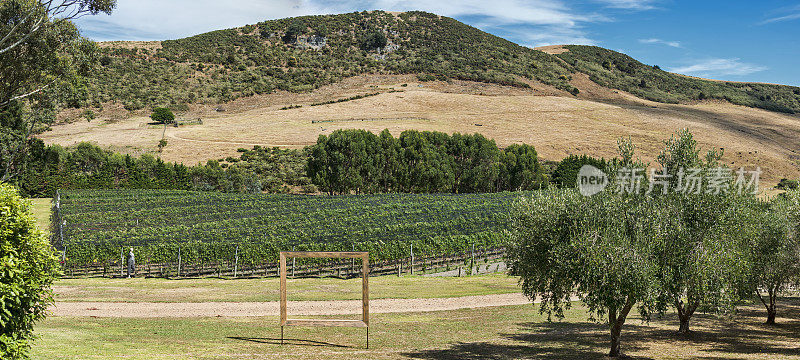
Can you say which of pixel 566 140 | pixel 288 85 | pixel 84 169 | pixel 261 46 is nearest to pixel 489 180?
pixel 566 140

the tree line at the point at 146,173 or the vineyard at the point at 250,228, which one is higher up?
the tree line at the point at 146,173

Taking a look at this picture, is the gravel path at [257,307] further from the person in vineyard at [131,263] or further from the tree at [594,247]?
the person in vineyard at [131,263]

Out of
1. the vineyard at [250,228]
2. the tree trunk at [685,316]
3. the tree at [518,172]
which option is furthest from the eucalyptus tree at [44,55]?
the tree at [518,172]

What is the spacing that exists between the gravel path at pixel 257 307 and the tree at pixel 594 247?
31.3 ft

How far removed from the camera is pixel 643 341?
76.1 ft

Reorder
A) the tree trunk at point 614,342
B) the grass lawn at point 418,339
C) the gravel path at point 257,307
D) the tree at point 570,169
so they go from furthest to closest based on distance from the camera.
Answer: the tree at point 570,169, the gravel path at point 257,307, the tree trunk at point 614,342, the grass lawn at point 418,339

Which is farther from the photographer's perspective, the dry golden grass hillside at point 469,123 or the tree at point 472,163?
the dry golden grass hillside at point 469,123

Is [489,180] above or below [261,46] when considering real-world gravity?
below

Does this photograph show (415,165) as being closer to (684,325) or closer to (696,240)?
(684,325)

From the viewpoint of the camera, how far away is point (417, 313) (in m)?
27.5

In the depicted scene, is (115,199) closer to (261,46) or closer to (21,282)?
(21,282)

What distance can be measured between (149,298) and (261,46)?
156 meters

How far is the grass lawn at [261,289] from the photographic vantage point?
29.3 m

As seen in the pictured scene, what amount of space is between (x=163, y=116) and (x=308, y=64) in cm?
5502
